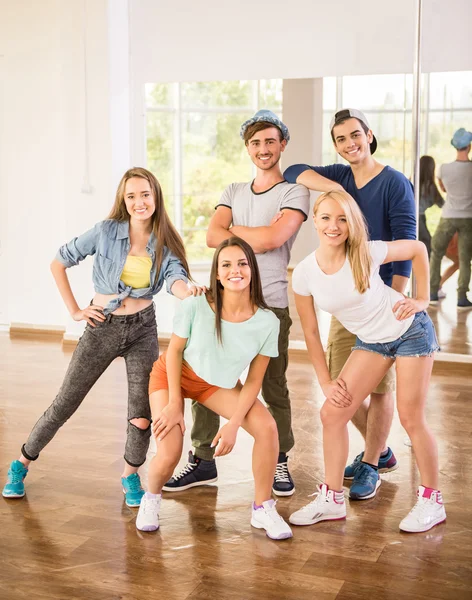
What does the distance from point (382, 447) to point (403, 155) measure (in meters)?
2.48

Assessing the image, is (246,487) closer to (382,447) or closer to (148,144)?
(382,447)

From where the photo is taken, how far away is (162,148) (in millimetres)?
6691

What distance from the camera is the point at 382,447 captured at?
134 inches

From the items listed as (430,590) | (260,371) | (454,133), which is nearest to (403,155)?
(454,133)

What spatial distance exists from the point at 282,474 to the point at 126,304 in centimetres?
94

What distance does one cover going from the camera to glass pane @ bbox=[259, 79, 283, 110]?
5964 millimetres

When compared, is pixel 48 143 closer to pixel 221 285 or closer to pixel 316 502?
pixel 221 285

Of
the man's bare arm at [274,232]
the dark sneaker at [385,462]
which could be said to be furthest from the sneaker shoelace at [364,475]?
the man's bare arm at [274,232]

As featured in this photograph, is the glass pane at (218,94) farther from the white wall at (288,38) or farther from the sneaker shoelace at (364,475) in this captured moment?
the sneaker shoelace at (364,475)

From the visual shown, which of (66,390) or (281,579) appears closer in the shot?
(281,579)

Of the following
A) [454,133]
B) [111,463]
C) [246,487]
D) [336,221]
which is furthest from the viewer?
[454,133]

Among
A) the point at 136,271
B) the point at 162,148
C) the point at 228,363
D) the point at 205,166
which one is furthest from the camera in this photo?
the point at 205,166

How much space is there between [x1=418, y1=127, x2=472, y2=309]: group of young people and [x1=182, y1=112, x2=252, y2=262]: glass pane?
236cm

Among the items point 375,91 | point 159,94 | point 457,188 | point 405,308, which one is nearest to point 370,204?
point 405,308
